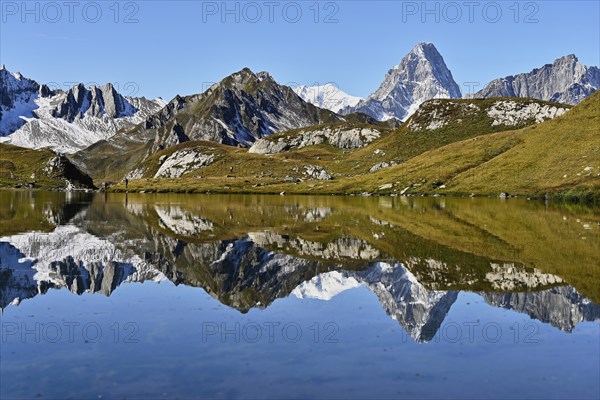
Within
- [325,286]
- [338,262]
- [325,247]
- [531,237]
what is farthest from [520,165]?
[325,286]

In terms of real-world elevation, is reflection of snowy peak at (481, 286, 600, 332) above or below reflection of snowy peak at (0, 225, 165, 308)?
below

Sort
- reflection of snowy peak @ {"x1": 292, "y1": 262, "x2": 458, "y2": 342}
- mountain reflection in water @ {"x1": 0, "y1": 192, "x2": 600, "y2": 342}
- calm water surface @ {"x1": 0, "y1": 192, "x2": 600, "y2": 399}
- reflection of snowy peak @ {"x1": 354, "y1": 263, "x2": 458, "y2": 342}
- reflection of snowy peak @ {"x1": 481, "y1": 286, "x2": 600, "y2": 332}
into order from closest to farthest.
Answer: calm water surface @ {"x1": 0, "y1": 192, "x2": 600, "y2": 399} → reflection of snowy peak @ {"x1": 354, "y1": 263, "x2": 458, "y2": 342} → reflection of snowy peak @ {"x1": 292, "y1": 262, "x2": 458, "y2": 342} → reflection of snowy peak @ {"x1": 481, "y1": 286, "x2": 600, "y2": 332} → mountain reflection in water @ {"x1": 0, "y1": 192, "x2": 600, "y2": 342}

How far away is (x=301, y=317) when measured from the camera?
28156 millimetres

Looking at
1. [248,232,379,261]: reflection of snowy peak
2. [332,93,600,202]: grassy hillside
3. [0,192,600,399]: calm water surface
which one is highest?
[332,93,600,202]: grassy hillside

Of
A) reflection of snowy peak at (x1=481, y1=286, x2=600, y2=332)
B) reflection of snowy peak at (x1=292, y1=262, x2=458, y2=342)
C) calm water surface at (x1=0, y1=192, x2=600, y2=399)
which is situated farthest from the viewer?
reflection of snowy peak at (x1=481, y1=286, x2=600, y2=332)

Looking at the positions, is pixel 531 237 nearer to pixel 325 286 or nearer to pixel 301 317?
pixel 325 286

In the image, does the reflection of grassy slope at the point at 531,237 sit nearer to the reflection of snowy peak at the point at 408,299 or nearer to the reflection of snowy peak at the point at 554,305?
the reflection of snowy peak at the point at 554,305

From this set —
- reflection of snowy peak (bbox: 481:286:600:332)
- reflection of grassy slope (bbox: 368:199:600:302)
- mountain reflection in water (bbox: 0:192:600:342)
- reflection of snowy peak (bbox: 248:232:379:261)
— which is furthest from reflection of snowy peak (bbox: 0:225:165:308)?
reflection of grassy slope (bbox: 368:199:600:302)

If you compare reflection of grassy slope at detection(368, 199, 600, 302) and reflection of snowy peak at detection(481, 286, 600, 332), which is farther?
reflection of grassy slope at detection(368, 199, 600, 302)

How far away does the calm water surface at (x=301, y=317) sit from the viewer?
60.7ft

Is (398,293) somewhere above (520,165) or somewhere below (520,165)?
below

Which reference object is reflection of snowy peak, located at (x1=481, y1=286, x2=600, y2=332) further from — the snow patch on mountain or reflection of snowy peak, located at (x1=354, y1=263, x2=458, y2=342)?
the snow patch on mountain

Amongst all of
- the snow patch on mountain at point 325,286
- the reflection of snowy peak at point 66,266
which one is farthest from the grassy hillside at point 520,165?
the reflection of snowy peak at point 66,266

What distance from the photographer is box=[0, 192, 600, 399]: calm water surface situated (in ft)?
60.7
